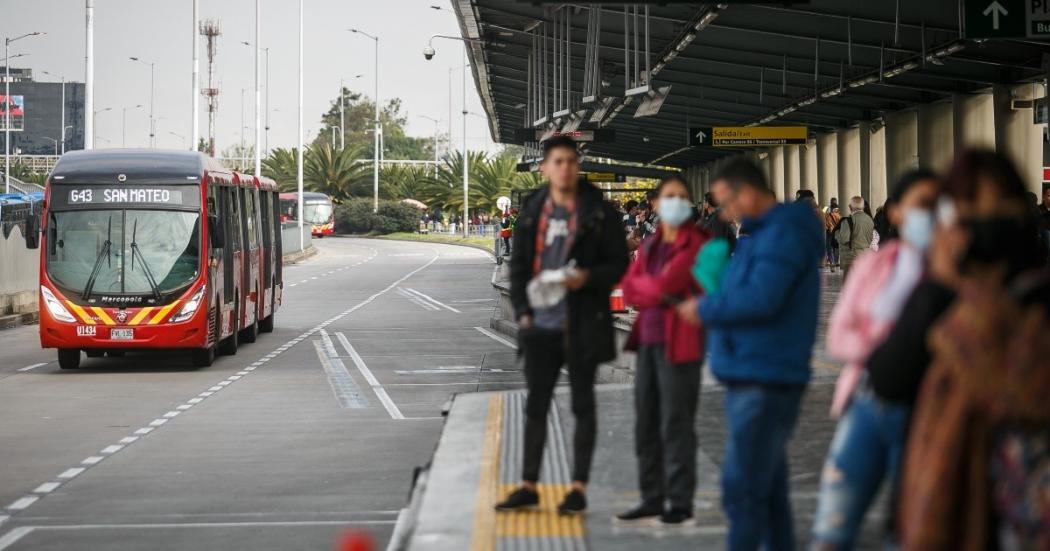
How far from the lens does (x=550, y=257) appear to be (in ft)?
27.3

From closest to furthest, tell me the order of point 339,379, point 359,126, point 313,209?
1. point 339,379
2. point 313,209
3. point 359,126

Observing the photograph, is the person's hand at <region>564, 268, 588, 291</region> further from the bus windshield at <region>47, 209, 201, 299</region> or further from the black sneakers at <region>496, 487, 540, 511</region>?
→ the bus windshield at <region>47, 209, 201, 299</region>

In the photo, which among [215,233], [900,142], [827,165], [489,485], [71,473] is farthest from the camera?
[827,165]

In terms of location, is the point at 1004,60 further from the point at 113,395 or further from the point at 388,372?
the point at 113,395

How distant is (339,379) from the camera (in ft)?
68.9

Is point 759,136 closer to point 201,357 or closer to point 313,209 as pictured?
point 201,357

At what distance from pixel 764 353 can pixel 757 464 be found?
1.41ft

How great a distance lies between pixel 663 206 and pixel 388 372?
14329mm

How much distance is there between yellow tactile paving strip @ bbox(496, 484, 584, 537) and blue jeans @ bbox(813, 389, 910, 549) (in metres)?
2.59

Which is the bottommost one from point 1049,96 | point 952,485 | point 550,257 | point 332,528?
point 332,528

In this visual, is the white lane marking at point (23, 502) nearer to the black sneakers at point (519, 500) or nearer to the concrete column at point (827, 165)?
the black sneakers at point (519, 500)

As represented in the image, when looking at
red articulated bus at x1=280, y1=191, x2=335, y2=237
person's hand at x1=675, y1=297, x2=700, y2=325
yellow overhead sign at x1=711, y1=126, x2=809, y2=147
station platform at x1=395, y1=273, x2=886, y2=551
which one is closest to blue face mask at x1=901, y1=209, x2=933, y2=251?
station platform at x1=395, y1=273, x2=886, y2=551

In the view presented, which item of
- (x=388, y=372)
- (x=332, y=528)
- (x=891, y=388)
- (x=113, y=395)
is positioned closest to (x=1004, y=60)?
(x=388, y=372)

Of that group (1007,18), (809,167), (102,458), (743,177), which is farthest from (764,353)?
(809,167)
